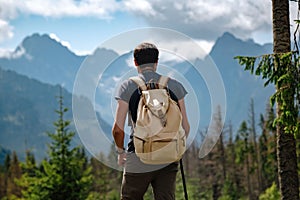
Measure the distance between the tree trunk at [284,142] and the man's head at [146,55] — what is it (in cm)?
360

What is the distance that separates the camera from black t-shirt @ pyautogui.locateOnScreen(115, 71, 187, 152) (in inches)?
175

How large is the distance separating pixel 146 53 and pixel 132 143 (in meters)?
0.79

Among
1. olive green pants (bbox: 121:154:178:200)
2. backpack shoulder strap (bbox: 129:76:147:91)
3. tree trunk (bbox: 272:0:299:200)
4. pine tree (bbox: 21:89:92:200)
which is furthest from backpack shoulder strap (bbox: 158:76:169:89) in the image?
pine tree (bbox: 21:89:92:200)

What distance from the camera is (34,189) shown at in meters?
17.9

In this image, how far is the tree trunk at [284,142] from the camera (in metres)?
7.53

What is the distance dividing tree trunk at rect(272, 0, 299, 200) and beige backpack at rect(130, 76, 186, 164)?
11.7 ft

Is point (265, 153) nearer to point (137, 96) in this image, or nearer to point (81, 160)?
point (81, 160)

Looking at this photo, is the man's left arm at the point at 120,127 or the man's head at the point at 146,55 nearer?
the man's left arm at the point at 120,127

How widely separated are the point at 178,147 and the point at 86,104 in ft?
3.51

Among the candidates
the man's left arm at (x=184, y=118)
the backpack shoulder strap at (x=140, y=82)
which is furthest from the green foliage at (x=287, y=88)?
the backpack shoulder strap at (x=140, y=82)

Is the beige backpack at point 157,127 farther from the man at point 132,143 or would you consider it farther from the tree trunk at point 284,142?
the tree trunk at point 284,142

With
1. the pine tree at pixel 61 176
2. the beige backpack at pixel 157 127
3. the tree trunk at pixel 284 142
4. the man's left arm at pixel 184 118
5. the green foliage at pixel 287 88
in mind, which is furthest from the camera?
the pine tree at pixel 61 176

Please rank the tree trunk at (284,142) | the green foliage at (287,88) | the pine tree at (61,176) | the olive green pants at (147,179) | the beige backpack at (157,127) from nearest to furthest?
the beige backpack at (157,127) → the olive green pants at (147,179) → the green foliage at (287,88) → the tree trunk at (284,142) → the pine tree at (61,176)

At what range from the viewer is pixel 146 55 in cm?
457
